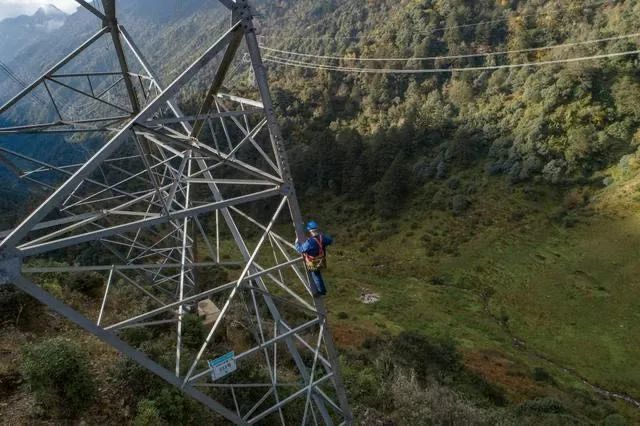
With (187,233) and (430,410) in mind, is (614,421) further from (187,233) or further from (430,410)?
(187,233)

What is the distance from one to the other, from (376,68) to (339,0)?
76.5m

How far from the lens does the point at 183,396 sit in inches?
323

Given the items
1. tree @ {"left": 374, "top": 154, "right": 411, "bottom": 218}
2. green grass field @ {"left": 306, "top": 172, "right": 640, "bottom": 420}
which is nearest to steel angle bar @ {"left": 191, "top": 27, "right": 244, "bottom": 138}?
green grass field @ {"left": 306, "top": 172, "right": 640, "bottom": 420}

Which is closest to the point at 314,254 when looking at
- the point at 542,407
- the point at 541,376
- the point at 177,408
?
the point at 177,408

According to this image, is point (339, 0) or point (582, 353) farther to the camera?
point (339, 0)

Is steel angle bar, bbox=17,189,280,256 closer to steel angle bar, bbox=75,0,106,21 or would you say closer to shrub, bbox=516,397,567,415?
steel angle bar, bbox=75,0,106,21

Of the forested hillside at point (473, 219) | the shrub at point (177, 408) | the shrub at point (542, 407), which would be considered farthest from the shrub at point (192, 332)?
the shrub at point (542, 407)

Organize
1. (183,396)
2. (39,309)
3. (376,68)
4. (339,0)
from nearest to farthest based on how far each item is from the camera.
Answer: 1. (183,396)
2. (39,309)
3. (376,68)
4. (339,0)

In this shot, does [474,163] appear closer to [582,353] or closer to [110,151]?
[582,353]

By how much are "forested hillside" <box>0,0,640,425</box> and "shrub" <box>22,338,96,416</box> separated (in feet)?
1.10

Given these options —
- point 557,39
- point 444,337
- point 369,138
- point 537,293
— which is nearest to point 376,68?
point 369,138

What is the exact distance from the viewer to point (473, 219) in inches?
1607

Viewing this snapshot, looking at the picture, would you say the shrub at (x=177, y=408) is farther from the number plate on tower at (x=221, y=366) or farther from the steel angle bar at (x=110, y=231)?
the steel angle bar at (x=110, y=231)

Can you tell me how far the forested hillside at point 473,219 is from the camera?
13.6 m
